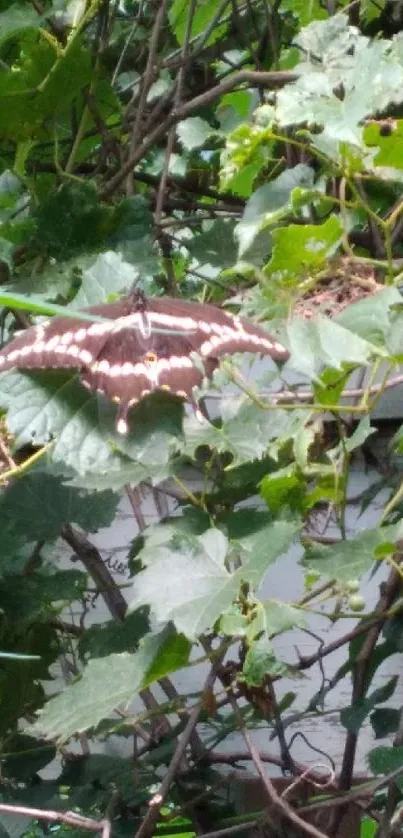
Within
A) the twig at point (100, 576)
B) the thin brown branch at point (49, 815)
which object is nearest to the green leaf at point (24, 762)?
the twig at point (100, 576)

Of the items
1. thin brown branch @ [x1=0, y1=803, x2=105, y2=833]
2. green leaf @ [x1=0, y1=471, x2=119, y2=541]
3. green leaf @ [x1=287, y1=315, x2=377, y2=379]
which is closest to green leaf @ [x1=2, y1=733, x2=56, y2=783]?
green leaf @ [x1=0, y1=471, x2=119, y2=541]

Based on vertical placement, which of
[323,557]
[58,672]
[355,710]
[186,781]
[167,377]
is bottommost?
[58,672]

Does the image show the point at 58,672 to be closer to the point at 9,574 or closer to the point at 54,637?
the point at 54,637

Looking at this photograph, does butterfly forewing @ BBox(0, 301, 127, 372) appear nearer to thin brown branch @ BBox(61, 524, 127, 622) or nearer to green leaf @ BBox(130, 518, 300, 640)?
green leaf @ BBox(130, 518, 300, 640)

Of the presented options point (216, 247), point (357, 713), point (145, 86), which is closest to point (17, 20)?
point (145, 86)

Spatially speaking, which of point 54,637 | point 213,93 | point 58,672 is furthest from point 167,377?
point 58,672

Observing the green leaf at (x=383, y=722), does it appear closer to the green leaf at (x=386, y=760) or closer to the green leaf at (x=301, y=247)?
the green leaf at (x=386, y=760)

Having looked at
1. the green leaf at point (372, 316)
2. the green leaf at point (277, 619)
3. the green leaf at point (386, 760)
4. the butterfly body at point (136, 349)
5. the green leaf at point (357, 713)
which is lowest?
the green leaf at point (357, 713)
